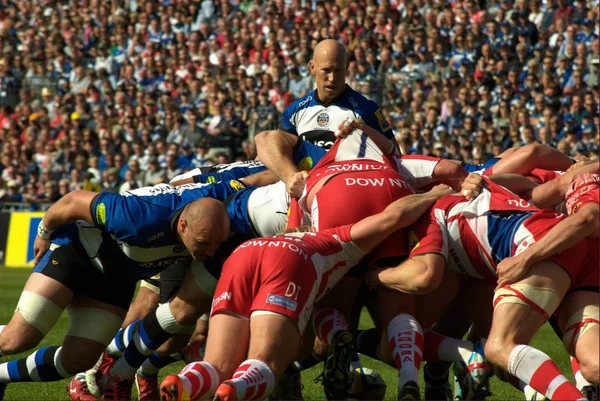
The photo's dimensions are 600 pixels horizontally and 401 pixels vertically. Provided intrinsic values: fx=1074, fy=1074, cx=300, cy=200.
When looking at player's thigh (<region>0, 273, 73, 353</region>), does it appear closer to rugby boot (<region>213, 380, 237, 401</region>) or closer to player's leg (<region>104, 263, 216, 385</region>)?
player's leg (<region>104, 263, 216, 385</region>)

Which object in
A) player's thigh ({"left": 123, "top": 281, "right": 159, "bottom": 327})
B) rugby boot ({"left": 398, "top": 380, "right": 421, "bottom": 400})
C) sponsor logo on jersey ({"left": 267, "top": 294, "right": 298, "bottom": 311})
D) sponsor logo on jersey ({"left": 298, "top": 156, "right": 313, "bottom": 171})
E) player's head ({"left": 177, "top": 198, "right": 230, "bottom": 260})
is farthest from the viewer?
player's thigh ({"left": 123, "top": 281, "right": 159, "bottom": 327})

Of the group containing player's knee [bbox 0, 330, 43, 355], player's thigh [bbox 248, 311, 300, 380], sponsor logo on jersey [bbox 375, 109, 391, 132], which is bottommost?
player's knee [bbox 0, 330, 43, 355]

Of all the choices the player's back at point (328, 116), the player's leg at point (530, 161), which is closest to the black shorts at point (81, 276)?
the player's back at point (328, 116)

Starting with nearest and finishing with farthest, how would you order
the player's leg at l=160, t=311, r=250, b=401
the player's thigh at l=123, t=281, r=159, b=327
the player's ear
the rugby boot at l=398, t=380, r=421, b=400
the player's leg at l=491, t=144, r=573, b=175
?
the player's leg at l=160, t=311, r=250, b=401, the rugby boot at l=398, t=380, r=421, b=400, the player's ear, the player's leg at l=491, t=144, r=573, b=175, the player's thigh at l=123, t=281, r=159, b=327

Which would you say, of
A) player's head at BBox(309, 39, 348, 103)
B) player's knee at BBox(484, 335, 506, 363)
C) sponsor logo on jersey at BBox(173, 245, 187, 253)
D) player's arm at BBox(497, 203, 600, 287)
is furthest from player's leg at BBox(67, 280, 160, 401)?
player's arm at BBox(497, 203, 600, 287)

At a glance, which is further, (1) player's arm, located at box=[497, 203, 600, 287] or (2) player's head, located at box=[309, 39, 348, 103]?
(2) player's head, located at box=[309, 39, 348, 103]

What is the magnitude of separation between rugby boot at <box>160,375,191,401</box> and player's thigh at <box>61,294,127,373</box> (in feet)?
5.88

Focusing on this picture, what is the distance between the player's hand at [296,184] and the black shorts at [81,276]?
1.35 meters

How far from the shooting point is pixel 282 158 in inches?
318

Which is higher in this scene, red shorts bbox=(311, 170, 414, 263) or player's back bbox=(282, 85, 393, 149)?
player's back bbox=(282, 85, 393, 149)

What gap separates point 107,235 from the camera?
7.64m

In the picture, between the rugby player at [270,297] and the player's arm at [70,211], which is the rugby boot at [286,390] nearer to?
the rugby player at [270,297]

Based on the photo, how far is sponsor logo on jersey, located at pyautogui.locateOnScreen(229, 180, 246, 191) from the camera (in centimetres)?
810

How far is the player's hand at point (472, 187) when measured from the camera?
7.12m
